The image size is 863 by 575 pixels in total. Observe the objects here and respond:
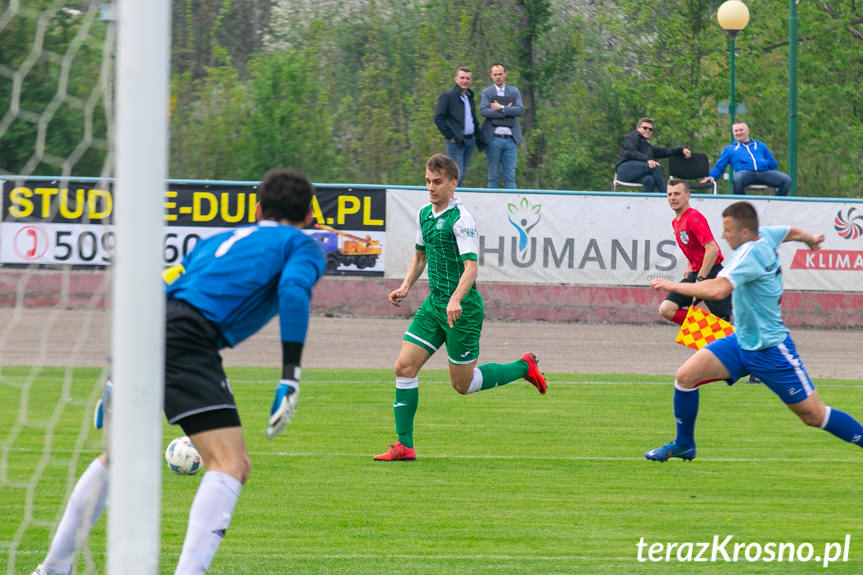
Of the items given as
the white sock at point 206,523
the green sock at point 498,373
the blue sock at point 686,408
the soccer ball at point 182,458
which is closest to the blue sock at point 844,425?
the blue sock at point 686,408

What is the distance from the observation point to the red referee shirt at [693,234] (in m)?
11.9

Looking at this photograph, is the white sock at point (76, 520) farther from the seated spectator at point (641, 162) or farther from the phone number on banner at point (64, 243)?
the seated spectator at point (641, 162)

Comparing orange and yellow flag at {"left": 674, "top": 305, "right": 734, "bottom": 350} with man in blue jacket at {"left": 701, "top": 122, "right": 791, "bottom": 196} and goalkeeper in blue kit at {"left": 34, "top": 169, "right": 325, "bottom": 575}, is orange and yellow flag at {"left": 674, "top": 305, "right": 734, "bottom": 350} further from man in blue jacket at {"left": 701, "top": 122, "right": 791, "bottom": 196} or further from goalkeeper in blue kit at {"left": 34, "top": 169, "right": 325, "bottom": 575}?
man in blue jacket at {"left": 701, "top": 122, "right": 791, "bottom": 196}

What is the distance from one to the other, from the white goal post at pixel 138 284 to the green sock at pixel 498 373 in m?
5.91

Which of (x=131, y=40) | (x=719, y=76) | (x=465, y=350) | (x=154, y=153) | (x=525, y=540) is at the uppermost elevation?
(x=719, y=76)

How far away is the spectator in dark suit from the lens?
63.3 feet

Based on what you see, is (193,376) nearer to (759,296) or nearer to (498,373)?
(759,296)

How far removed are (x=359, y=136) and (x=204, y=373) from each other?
70.9 ft

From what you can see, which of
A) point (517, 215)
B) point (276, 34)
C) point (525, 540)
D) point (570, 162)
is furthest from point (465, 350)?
point (276, 34)

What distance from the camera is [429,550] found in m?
6.32

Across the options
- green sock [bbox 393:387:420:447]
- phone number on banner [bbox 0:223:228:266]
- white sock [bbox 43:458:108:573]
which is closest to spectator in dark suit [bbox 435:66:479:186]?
phone number on banner [bbox 0:223:228:266]

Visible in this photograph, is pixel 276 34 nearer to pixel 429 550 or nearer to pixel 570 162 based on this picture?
pixel 570 162

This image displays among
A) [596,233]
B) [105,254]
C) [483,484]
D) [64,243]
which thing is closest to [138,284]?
[105,254]

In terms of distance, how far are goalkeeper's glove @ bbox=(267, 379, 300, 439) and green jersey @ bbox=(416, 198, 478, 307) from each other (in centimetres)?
422
